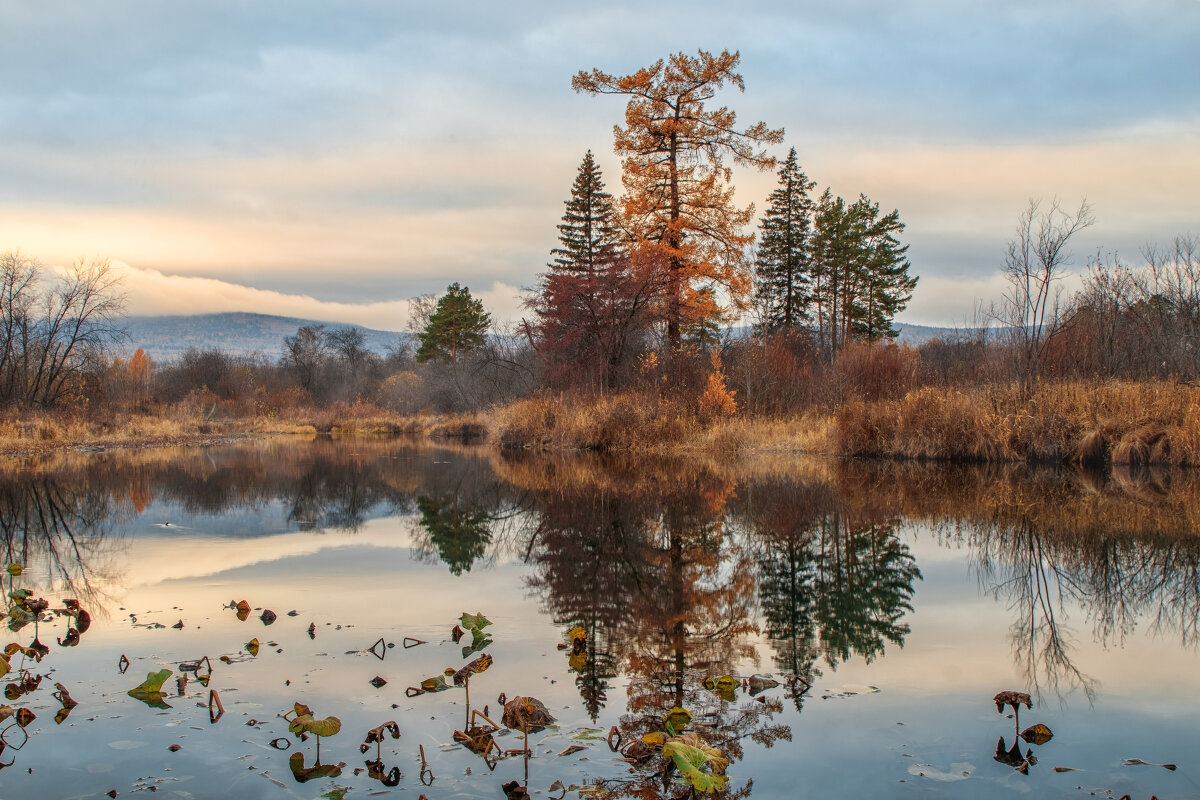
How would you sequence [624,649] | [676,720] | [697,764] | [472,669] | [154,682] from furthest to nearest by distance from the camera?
[624,649] → [472,669] → [154,682] → [676,720] → [697,764]

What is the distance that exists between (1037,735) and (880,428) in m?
16.6

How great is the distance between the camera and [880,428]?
19.8m

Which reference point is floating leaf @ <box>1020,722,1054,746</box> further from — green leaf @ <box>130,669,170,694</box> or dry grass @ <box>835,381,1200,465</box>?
dry grass @ <box>835,381,1200,465</box>

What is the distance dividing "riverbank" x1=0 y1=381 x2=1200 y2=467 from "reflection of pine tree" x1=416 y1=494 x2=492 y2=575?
32.7ft

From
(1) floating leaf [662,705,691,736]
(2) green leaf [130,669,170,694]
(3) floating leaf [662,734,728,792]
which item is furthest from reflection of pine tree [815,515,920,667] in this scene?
(2) green leaf [130,669,170,694]

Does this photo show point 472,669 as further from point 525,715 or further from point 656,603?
point 656,603

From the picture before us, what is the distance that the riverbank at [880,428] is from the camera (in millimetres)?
16219

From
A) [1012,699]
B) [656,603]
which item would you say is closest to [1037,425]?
[656,603]

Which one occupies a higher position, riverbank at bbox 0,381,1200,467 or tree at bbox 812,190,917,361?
tree at bbox 812,190,917,361

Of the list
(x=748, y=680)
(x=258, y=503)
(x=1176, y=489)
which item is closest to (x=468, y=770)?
(x=748, y=680)

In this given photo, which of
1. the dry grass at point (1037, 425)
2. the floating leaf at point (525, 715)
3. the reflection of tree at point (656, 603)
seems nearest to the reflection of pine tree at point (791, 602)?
the reflection of tree at point (656, 603)

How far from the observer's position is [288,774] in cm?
357

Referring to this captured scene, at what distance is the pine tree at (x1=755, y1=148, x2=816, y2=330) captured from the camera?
49438mm

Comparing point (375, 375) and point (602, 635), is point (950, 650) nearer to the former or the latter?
point (602, 635)
